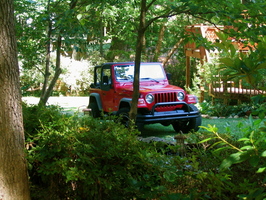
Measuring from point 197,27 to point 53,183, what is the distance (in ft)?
38.8

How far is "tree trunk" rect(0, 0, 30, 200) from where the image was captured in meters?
2.66

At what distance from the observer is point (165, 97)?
792 cm

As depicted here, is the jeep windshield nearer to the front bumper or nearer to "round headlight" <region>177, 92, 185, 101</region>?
"round headlight" <region>177, 92, 185, 101</region>

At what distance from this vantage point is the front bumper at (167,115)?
24.8 feet

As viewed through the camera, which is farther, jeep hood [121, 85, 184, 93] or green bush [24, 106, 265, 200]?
jeep hood [121, 85, 184, 93]

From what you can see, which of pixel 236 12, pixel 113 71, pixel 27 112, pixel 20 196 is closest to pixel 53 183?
pixel 20 196

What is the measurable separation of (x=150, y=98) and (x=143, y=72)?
53.2 inches

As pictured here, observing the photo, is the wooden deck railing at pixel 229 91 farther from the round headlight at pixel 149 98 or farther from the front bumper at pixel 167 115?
the round headlight at pixel 149 98

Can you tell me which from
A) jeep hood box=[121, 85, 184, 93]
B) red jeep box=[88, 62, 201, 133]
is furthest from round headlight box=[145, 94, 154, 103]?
jeep hood box=[121, 85, 184, 93]

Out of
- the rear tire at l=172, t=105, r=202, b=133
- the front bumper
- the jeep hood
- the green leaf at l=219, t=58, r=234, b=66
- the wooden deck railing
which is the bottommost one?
the rear tire at l=172, t=105, r=202, b=133

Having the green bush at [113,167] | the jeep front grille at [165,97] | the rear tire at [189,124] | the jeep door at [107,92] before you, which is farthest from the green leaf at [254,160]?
→ the jeep door at [107,92]

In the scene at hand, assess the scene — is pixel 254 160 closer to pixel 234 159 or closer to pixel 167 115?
pixel 234 159

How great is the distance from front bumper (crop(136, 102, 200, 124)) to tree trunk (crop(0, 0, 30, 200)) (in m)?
4.89

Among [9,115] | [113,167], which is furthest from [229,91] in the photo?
[9,115]
